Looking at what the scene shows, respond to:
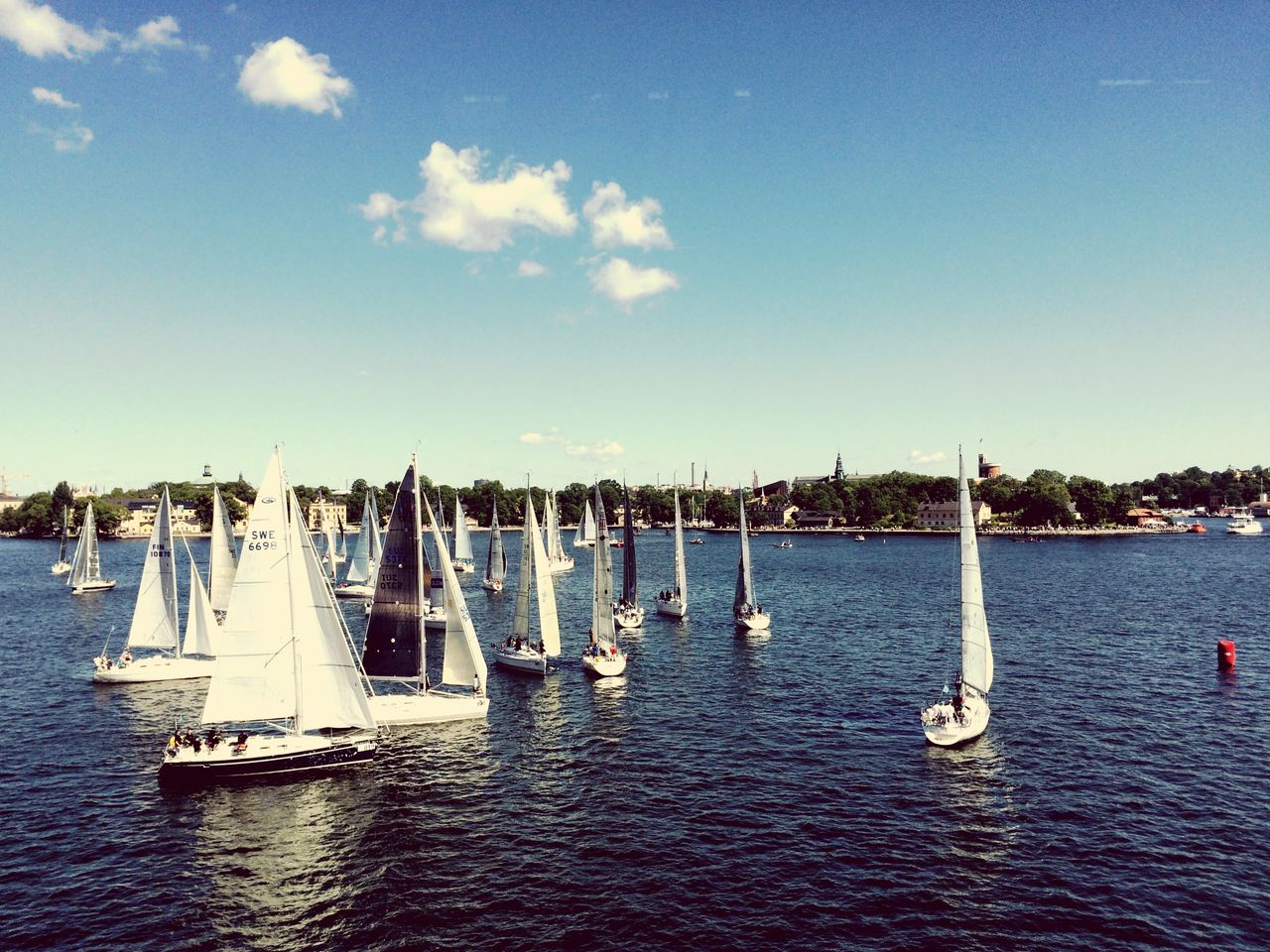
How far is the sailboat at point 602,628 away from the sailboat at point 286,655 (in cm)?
2146

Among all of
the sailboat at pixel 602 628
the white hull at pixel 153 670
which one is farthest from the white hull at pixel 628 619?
the white hull at pixel 153 670

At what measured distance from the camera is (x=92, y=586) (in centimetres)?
12125

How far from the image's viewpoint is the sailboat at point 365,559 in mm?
108875

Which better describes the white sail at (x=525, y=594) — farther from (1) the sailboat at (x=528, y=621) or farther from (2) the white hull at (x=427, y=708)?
(2) the white hull at (x=427, y=708)

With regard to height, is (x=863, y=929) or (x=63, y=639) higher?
(x=63, y=639)

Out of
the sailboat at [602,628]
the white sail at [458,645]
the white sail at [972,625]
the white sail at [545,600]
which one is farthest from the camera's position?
the white sail at [545,600]

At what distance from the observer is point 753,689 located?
59062 millimetres

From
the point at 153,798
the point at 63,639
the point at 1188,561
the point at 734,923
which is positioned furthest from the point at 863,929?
the point at 1188,561

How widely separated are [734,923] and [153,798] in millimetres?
31286

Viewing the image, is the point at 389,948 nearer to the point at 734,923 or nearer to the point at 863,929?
the point at 734,923

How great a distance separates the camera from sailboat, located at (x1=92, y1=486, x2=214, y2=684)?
205ft

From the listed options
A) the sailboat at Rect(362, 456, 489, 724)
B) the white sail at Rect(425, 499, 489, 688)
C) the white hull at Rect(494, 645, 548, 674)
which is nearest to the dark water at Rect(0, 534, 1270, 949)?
the white hull at Rect(494, 645, 548, 674)

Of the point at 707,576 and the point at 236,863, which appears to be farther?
the point at 707,576

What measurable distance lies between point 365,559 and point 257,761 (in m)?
73.8
